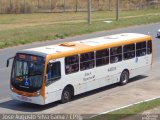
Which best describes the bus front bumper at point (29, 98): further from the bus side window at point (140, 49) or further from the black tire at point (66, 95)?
the bus side window at point (140, 49)

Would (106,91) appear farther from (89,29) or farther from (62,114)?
(89,29)

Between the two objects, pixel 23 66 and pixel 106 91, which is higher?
pixel 23 66

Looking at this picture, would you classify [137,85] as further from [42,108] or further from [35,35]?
[35,35]

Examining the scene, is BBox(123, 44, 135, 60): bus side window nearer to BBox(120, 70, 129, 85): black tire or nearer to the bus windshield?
BBox(120, 70, 129, 85): black tire

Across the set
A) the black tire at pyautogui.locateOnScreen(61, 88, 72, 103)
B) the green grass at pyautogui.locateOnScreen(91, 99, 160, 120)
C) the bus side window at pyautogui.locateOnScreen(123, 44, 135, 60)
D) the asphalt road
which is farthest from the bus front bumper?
the bus side window at pyautogui.locateOnScreen(123, 44, 135, 60)

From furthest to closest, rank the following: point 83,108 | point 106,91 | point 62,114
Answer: point 106,91, point 83,108, point 62,114

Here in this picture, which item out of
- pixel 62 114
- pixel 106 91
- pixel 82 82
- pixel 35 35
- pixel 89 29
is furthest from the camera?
pixel 89 29

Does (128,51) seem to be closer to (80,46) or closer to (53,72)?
(80,46)

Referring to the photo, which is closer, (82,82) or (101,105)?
(101,105)

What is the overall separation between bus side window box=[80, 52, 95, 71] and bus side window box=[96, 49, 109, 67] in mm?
380

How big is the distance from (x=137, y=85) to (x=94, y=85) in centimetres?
236

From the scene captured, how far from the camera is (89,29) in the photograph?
47.2 m

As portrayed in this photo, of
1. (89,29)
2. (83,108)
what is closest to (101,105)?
(83,108)

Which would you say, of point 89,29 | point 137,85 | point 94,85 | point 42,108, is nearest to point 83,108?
point 42,108
